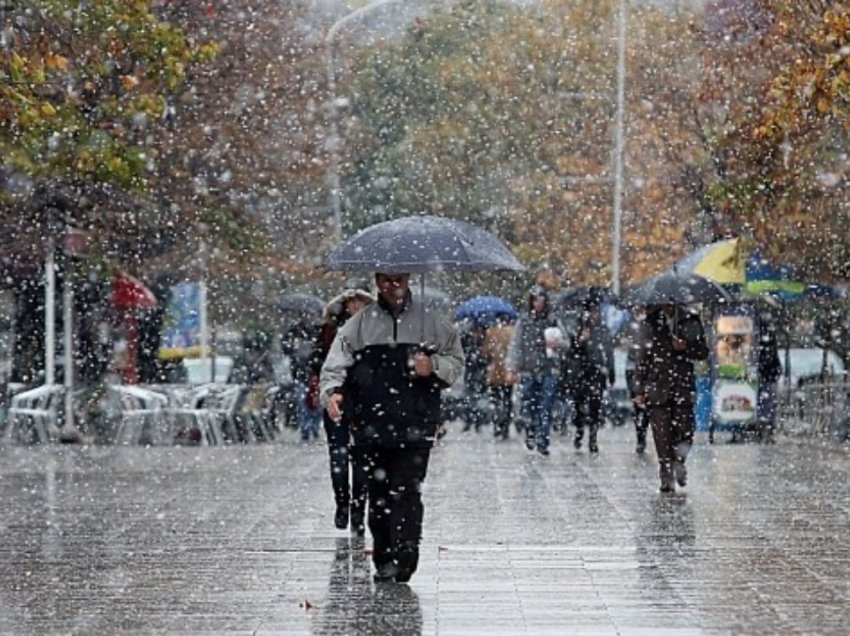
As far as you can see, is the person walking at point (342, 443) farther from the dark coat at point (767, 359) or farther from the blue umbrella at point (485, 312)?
the blue umbrella at point (485, 312)

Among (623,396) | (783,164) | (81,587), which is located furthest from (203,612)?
(623,396)

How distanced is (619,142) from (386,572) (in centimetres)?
3845

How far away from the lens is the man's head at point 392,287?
12.6 metres

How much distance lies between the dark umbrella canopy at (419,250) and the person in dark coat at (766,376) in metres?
17.9

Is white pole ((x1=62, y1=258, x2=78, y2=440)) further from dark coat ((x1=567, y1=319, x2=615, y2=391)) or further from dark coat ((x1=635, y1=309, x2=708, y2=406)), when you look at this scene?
dark coat ((x1=635, y1=309, x2=708, y2=406))

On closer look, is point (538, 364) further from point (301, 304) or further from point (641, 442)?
point (301, 304)

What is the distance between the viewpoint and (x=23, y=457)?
2773 cm

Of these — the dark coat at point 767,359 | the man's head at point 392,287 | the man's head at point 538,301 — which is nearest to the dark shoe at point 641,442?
the man's head at point 538,301

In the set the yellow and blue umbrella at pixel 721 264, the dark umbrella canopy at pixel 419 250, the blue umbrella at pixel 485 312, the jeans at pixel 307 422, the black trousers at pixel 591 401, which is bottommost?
the jeans at pixel 307 422

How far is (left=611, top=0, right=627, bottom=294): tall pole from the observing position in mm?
49969

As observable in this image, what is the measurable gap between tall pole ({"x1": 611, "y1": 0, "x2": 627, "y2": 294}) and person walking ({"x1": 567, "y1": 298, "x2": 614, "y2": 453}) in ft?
69.1

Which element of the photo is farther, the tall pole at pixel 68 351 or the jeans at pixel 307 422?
the jeans at pixel 307 422

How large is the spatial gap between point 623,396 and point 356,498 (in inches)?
974

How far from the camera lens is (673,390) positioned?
19.1 metres
